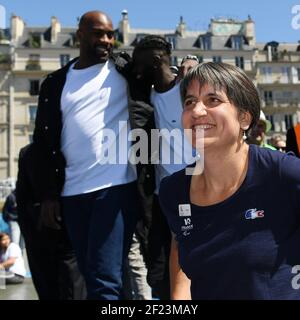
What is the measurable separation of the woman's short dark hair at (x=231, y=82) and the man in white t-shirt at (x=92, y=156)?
1034 millimetres

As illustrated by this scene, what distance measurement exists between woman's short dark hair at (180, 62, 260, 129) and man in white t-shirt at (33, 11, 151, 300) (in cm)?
103

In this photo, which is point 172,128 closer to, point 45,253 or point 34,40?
point 45,253

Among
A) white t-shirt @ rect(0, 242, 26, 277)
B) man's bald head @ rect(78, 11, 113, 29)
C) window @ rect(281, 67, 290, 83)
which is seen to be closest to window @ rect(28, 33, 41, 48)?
window @ rect(281, 67, 290, 83)

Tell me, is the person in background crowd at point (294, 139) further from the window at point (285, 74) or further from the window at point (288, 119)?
the window at point (285, 74)

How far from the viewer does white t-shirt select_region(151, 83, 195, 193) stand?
2.74m

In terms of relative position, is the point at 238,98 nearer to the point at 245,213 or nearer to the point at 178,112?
the point at 245,213

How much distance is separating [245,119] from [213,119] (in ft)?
0.44

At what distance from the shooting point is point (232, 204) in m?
1.64

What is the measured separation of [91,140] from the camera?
2.67 m

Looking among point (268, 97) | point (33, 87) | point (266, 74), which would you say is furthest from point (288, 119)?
point (33, 87)
